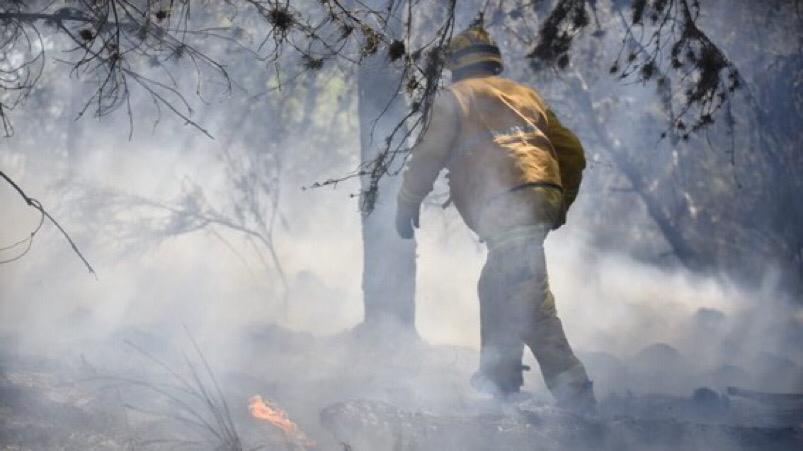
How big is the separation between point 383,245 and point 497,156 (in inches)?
97.9

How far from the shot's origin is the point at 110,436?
3.88 metres

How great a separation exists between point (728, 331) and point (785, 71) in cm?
429

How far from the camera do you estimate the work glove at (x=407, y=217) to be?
4.78m

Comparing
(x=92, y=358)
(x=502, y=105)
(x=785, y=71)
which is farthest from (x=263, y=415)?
(x=785, y=71)

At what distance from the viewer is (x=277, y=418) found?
4.29 metres

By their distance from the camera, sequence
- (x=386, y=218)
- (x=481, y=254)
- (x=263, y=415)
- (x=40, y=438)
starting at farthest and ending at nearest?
(x=481, y=254), (x=386, y=218), (x=263, y=415), (x=40, y=438)

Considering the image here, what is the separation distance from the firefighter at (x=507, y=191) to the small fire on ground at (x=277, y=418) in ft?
3.50

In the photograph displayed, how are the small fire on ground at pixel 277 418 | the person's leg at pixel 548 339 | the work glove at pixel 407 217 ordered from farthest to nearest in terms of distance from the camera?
the work glove at pixel 407 217, the person's leg at pixel 548 339, the small fire on ground at pixel 277 418

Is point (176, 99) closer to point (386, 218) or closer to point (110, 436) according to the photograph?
point (386, 218)

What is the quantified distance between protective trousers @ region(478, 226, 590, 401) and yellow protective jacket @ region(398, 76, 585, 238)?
111mm

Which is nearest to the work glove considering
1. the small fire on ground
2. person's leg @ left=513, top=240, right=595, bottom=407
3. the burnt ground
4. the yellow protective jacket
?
the yellow protective jacket

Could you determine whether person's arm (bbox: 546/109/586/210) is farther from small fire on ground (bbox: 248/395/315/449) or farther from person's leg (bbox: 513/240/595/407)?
small fire on ground (bbox: 248/395/315/449)

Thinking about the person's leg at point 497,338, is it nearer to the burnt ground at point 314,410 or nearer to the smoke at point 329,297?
the burnt ground at point 314,410

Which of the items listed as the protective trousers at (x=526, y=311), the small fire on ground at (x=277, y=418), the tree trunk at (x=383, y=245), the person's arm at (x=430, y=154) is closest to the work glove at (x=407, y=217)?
the person's arm at (x=430, y=154)
